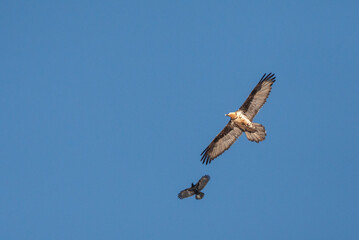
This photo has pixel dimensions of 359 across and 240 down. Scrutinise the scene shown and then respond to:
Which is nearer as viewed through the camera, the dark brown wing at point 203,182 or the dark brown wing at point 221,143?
the dark brown wing at point 203,182

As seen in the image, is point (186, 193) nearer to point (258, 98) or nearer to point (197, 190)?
point (197, 190)

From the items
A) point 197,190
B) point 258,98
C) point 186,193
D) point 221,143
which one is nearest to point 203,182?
point 197,190

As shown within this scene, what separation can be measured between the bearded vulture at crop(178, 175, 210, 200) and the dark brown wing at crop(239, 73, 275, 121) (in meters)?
3.61

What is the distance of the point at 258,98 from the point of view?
2095cm

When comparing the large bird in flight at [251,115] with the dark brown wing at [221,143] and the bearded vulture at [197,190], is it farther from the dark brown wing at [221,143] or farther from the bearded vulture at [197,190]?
the bearded vulture at [197,190]

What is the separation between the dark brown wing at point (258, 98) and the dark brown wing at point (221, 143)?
1.16 m

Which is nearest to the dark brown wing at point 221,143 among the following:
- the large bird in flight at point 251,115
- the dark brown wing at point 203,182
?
the large bird in flight at point 251,115

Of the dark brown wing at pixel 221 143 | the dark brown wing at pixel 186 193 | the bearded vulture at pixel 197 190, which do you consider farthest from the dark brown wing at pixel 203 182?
the dark brown wing at pixel 221 143

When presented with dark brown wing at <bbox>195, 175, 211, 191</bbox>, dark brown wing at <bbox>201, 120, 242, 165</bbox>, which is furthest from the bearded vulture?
dark brown wing at <bbox>201, 120, 242, 165</bbox>

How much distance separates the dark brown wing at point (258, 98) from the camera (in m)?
20.9

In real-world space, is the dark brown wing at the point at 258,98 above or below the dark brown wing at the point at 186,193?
above

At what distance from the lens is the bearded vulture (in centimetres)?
2016

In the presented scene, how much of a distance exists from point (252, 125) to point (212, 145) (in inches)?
101

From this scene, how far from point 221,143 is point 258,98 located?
2936 millimetres
